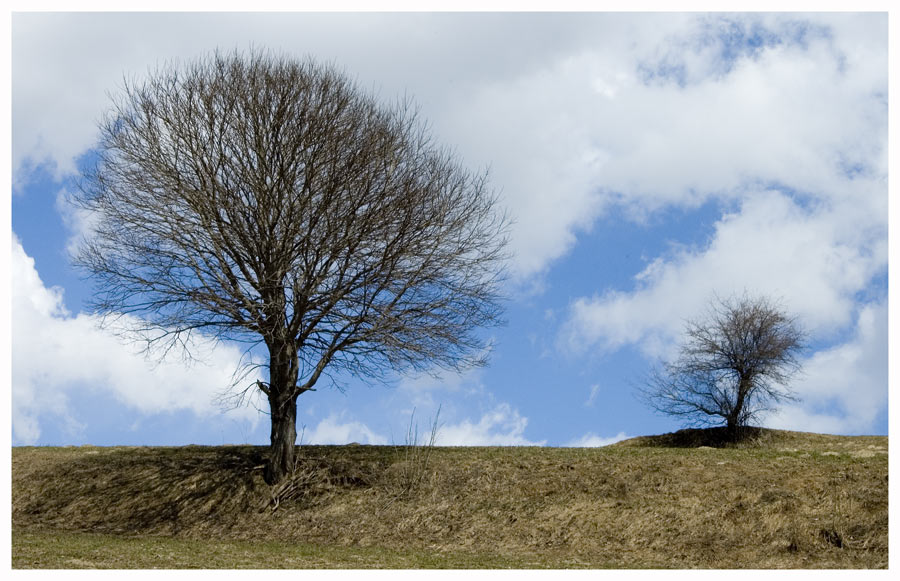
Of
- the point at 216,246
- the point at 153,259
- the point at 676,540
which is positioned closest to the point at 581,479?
the point at 676,540

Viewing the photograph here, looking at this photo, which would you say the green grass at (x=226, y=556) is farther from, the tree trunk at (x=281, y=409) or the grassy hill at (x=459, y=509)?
the tree trunk at (x=281, y=409)

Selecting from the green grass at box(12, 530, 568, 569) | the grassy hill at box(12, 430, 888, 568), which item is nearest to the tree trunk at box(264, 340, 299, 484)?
the grassy hill at box(12, 430, 888, 568)

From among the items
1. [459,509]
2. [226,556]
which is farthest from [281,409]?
[226,556]

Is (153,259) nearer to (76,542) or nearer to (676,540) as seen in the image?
(76,542)

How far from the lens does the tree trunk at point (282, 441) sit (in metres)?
19.3

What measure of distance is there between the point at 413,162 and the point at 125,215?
679 centimetres

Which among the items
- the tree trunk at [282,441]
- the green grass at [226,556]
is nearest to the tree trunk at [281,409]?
the tree trunk at [282,441]

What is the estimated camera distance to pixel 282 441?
1938 cm

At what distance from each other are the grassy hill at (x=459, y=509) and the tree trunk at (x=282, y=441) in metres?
0.36

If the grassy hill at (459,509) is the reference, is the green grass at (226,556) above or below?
below

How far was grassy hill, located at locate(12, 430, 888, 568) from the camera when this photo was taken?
14.1 m

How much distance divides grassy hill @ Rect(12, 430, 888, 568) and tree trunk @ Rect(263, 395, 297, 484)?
359 mm

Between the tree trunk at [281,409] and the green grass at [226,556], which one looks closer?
A: the green grass at [226,556]

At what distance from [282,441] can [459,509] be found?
4887 millimetres
